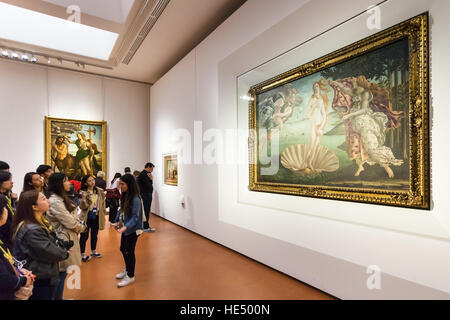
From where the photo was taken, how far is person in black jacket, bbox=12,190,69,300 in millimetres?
2352

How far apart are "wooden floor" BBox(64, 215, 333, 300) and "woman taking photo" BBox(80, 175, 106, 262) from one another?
447 mm

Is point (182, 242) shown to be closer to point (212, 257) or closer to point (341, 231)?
point (212, 257)

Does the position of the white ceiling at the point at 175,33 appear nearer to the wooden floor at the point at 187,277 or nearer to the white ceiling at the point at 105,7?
the white ceiling at the point at 105,7

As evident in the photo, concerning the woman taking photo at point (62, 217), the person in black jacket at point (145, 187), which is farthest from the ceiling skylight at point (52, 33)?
the woman taking photo at point (62, 217)

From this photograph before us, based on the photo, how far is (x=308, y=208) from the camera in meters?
4.12

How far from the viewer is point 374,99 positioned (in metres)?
3.29

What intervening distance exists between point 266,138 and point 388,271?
9.82 ft

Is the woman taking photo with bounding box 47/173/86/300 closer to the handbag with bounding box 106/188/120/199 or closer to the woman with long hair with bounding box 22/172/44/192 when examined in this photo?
the woman with long hair with bounding box 22/172/44/192

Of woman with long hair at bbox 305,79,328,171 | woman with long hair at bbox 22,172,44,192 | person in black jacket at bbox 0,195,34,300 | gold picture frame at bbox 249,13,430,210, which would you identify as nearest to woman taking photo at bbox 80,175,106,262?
woman with long hair at bbox 22,172,44,192

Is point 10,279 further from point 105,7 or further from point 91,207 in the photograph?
point 105,7

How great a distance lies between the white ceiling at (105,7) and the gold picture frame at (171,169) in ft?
14.7

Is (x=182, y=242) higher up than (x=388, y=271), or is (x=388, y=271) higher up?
(x=388, y=271)

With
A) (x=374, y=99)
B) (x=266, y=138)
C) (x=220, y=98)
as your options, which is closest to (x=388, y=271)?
(x=374, y=99)

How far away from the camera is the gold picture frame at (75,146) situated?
30.7ft
